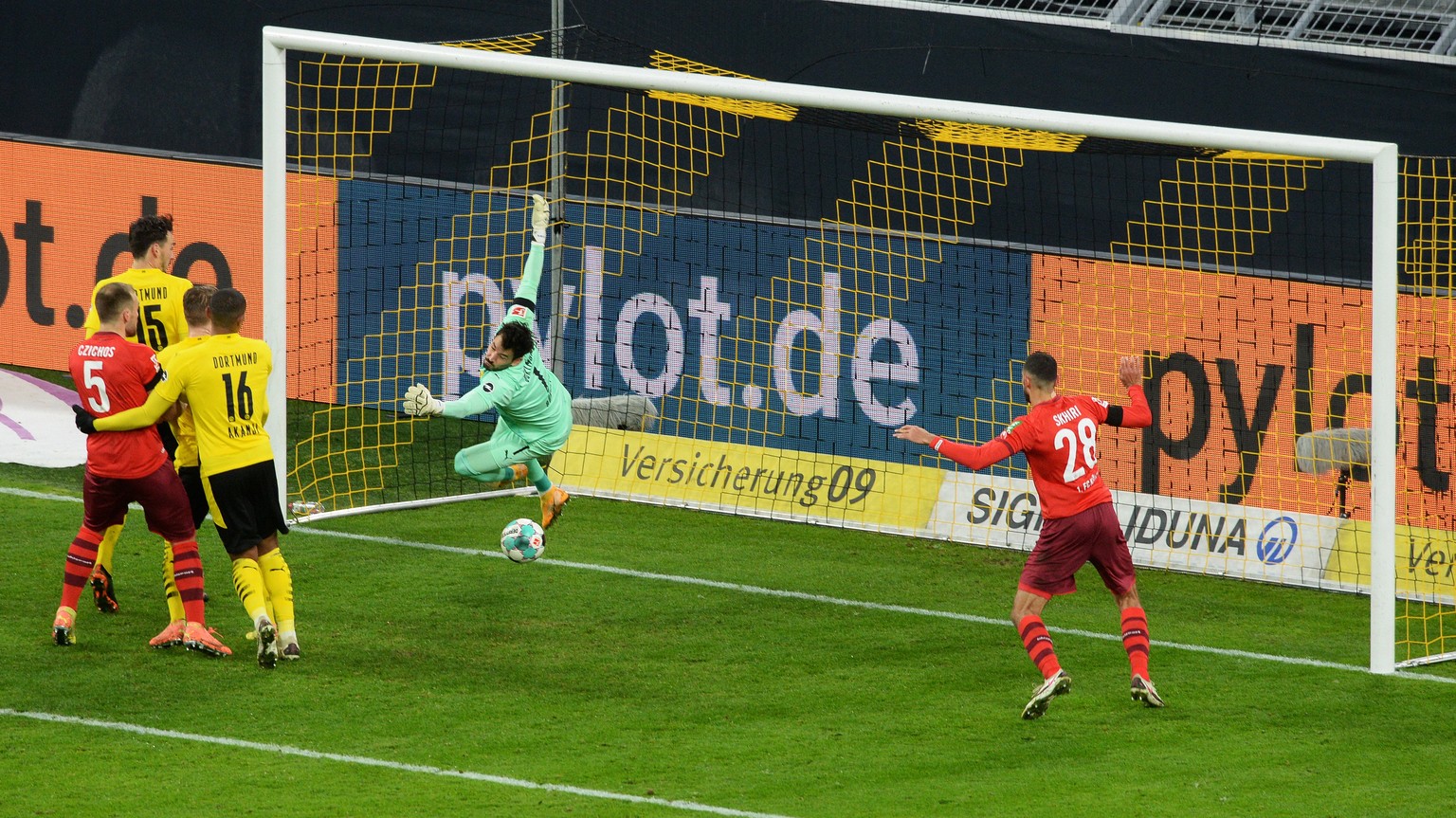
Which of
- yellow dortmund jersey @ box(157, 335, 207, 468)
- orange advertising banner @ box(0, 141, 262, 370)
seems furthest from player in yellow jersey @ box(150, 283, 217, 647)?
orange advertising banner @ box(0, 141, 262, 370)

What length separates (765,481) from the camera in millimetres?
12359

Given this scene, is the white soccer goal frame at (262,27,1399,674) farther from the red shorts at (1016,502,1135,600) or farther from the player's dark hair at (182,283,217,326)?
the player's dark hair at (182,283,217,326)

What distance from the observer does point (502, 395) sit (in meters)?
9.85

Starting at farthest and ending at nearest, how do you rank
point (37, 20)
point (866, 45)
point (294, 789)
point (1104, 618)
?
point (37, 20), point (866, 45), point (1104, 618), point (294, 789)

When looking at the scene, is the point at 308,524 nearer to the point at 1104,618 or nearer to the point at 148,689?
the point at 148,689

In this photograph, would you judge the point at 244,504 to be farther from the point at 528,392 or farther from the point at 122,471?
the point at 528,392

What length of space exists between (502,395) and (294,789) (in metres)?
3.30

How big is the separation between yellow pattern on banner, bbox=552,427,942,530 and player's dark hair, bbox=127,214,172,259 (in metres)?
4.13

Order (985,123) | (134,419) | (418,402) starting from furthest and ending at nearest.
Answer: (985,123)
(418,402)
(134,419)

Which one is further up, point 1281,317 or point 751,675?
point 1281,317

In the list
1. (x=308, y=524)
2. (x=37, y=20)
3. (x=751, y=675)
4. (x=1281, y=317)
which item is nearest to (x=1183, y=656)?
(x=751, y=675)

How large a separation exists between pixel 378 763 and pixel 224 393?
6.77ft

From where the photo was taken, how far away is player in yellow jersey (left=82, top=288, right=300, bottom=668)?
8281mm

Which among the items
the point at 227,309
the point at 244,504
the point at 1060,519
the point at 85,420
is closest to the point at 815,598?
the point at 1060,519
